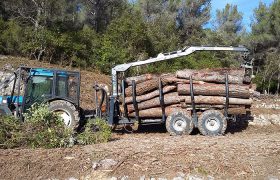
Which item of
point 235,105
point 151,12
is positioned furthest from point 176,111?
point 151,12

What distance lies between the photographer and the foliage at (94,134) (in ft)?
31.0

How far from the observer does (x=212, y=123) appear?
12500mm

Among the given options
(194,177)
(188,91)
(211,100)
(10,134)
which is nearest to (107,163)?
(194,177)

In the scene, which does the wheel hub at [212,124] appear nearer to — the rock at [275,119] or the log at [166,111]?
the log at [166,111]

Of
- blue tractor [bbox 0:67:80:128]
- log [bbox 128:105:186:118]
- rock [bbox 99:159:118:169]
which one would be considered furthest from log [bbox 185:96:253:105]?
rock [bbox 99:159:118:169]

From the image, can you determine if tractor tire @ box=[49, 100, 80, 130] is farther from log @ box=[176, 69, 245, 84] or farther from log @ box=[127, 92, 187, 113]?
log @ box=[176, 69, 245, 84]

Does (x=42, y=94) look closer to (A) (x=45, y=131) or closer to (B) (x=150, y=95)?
(B) (x=150, y=95)

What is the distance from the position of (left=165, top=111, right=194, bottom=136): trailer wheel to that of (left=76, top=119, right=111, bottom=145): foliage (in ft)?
8.85

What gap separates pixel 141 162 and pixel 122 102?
5.43 meters

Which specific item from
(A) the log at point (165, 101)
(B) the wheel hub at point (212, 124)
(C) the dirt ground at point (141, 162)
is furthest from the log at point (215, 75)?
(C) the dirt ground at point (141, 162)

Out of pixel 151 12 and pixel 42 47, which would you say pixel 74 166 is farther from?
pixel 151 12

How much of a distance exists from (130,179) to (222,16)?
44.1m

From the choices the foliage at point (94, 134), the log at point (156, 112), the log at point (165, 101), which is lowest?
the foliage at point (94, 134)

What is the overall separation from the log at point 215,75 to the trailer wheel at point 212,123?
3.49 feet
